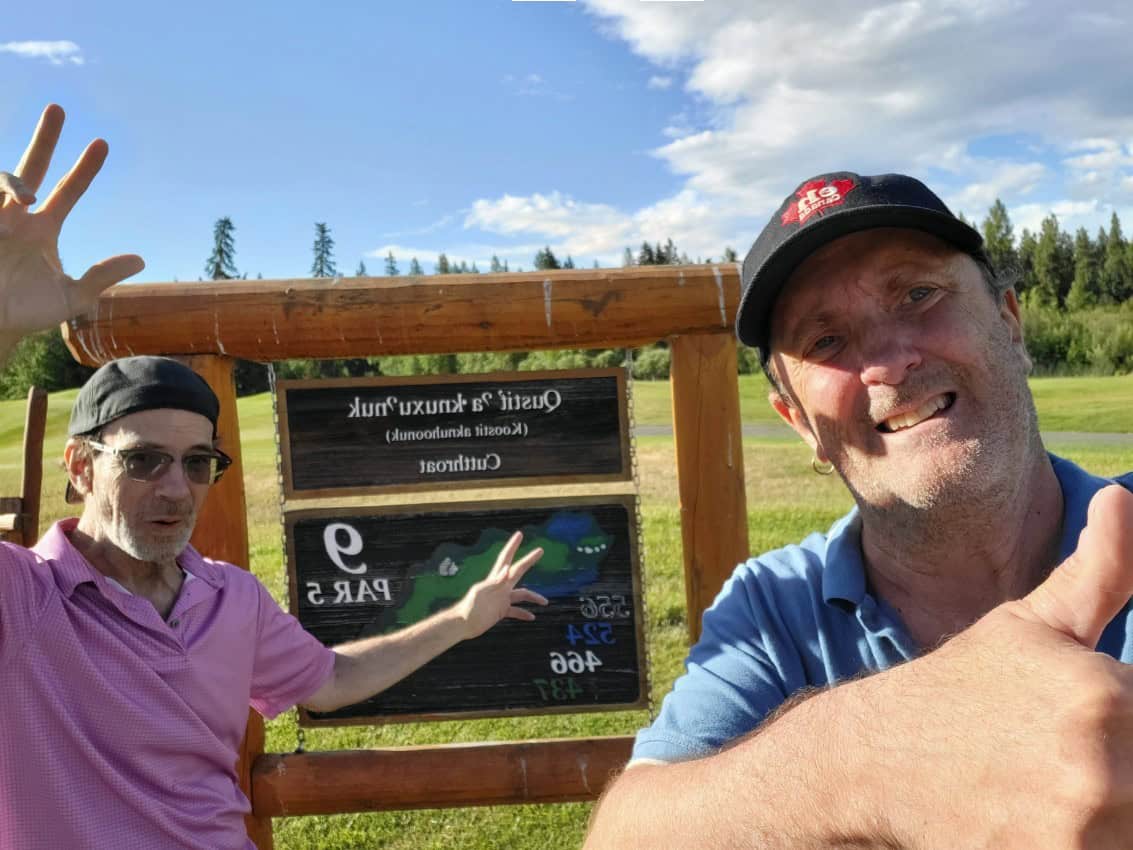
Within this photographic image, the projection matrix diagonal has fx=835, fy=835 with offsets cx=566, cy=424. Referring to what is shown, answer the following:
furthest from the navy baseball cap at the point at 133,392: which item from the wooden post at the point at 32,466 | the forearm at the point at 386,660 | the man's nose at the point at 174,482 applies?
the forearm at the point at 386,660

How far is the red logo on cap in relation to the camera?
1.54m

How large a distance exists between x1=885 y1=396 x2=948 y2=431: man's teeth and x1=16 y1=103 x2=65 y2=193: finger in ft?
6.38

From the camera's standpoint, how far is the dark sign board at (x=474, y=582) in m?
2.73

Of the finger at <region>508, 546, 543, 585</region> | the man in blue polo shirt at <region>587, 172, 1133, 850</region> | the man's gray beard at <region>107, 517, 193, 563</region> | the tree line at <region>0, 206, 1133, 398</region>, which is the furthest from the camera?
the tree line at <region>0, 206, 1133, 398</region>

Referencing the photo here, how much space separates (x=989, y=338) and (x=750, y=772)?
0.92 meters

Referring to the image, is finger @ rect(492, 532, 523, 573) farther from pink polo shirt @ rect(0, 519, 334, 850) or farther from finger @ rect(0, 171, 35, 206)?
finger @ rect(0, 171, 35, 206)

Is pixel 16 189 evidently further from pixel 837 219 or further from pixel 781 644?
pixel 781 644

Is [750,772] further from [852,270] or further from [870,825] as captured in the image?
[852,270]

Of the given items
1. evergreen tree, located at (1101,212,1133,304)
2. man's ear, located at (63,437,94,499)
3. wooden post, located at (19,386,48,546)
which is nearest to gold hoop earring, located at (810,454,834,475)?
man's ear, located at (63,437,94,499)

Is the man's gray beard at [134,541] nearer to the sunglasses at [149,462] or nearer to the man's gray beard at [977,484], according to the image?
the sunglasses at [149,462]

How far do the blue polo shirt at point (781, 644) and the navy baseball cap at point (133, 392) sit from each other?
156 cm

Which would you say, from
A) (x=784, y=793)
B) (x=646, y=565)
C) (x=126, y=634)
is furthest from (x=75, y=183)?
(x=646, y=565)

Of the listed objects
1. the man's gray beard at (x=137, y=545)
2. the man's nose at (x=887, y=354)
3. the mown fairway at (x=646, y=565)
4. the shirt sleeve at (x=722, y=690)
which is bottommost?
the mown fairway at (x=646, y=565)

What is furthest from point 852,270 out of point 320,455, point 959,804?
point 320,455
